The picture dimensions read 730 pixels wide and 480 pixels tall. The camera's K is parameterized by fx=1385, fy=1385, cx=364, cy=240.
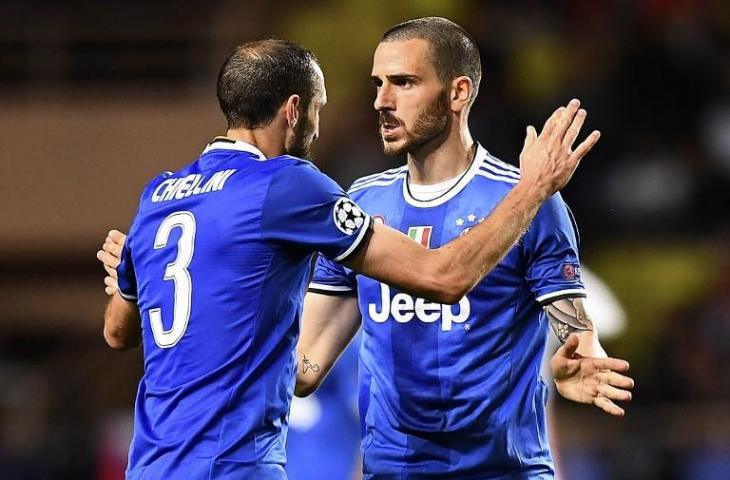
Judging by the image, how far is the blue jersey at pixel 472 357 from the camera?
439 centimetres

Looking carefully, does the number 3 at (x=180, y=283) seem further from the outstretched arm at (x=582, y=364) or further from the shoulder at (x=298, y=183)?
the outstretched arm at (x=582, y=364)

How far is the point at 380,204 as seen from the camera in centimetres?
471

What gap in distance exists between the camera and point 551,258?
4.36 meters

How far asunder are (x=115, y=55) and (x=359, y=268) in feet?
28.2

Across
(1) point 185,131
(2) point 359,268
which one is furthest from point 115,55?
(2) point 359,268

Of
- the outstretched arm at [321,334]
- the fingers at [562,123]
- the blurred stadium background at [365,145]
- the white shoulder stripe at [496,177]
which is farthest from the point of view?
the blurred stadium background at [365,145]

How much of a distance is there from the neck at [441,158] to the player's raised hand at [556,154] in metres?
0.50

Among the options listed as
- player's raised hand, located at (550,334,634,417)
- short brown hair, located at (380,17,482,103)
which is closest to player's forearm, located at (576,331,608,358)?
player's raised hand, located at (550,334,634,417)

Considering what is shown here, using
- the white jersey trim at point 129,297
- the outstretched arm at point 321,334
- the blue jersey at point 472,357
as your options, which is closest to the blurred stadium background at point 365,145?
the outstretched arm at point 321,334

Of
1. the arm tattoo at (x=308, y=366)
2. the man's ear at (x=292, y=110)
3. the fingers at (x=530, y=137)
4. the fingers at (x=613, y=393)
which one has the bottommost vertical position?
the fingers at (x=613, y=393)

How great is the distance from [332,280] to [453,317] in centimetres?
54

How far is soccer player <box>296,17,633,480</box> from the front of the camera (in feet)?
14.4

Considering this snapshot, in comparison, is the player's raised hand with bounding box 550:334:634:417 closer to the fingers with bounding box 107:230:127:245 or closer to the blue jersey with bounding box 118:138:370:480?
the blue jersey with bounding box 118:138:370:480

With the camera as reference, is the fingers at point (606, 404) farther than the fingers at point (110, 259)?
No
